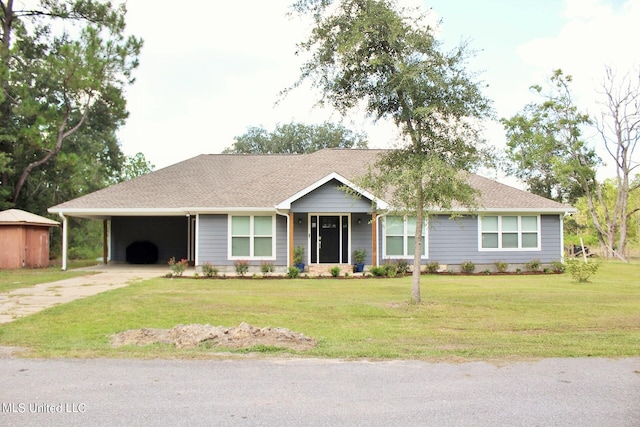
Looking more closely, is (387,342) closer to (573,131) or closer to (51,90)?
(51,90)

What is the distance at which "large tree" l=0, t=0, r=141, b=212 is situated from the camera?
22.7 meters

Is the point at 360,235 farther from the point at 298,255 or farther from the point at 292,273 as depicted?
the point at 292,273

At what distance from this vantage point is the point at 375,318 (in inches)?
368

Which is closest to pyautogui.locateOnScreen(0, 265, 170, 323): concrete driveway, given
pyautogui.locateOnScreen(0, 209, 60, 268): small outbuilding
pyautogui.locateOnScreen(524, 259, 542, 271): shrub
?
pyautogui.locateOnScreen(0, 209, 60, 268): small outbuilding

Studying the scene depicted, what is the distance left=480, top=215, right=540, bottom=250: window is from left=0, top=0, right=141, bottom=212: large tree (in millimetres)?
17445

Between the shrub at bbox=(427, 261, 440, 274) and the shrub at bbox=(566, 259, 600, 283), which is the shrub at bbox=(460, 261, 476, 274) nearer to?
the shrub at bbox=(427, 261, 440, 274)

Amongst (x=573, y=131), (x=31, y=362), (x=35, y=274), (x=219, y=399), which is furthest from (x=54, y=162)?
(x=573, y=131)

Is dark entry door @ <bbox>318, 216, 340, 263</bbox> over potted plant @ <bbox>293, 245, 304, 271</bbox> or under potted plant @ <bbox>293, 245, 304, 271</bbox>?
over

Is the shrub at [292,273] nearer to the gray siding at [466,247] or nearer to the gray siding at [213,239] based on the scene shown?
the gray siding at [213,239]

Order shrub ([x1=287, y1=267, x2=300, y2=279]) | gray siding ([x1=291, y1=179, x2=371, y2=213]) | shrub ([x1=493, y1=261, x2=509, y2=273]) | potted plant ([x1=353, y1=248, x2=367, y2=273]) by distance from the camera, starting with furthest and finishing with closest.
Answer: shrub ([x1=493, y1=261, x2=509, y2=273]), potted plant ([x1=353, y1=248, x2=367, y2=273]), gray siding ([x1=291, y1=179, x2=371, y2=213]), shrub ([x1=287, y1=267, x2=300, y2=279])

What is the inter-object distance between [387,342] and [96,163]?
29.4 metres

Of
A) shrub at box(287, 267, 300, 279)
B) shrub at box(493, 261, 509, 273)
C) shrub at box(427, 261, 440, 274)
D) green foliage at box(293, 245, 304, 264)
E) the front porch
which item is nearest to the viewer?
shrub at box(287, 267, 300, 279)

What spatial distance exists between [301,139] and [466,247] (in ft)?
97.6

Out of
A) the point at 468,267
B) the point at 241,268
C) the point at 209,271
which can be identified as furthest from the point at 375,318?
the point at 468,267
